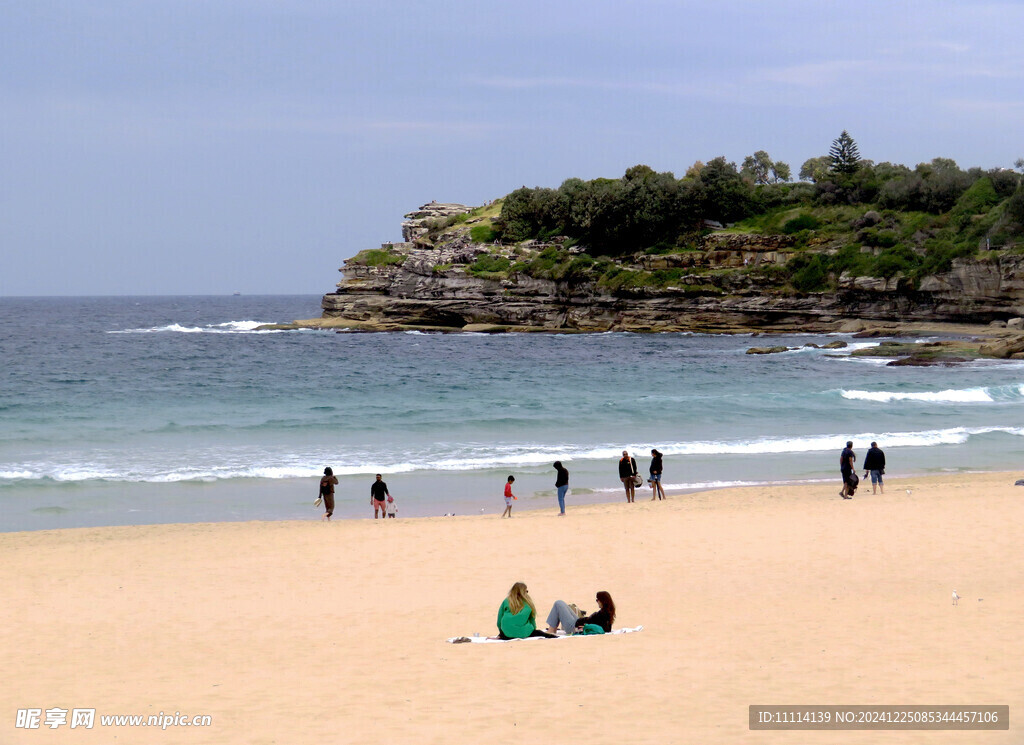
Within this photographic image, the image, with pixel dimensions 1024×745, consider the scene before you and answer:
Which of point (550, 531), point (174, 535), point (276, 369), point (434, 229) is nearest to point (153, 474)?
point (174, 535)

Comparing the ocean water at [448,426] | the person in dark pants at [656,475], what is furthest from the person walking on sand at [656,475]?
the ocean water at [448,426]

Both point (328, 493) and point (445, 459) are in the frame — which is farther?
point (445, 459)

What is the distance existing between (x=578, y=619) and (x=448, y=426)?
2030 cm

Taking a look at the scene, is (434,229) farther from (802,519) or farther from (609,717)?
(609,717)

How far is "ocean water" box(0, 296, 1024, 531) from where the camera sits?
2156 centimetres

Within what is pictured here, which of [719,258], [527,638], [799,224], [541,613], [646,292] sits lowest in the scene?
[541,613]

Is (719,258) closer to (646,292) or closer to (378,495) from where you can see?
(646,292)

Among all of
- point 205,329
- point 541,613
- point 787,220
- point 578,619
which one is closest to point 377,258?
point 205,329

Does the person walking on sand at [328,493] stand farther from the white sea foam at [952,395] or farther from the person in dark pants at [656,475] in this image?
the white sea foam at [952,395]

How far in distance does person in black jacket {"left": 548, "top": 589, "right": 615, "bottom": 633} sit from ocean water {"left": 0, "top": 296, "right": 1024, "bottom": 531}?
885 cm

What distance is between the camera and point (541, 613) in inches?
458

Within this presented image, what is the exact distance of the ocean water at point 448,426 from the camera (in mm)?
21562

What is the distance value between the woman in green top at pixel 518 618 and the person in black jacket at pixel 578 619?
0.27 metres

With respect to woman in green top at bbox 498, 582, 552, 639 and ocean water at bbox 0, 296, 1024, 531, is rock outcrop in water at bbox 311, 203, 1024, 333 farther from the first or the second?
woman in green top at bbox 498, 582, 552, 639
